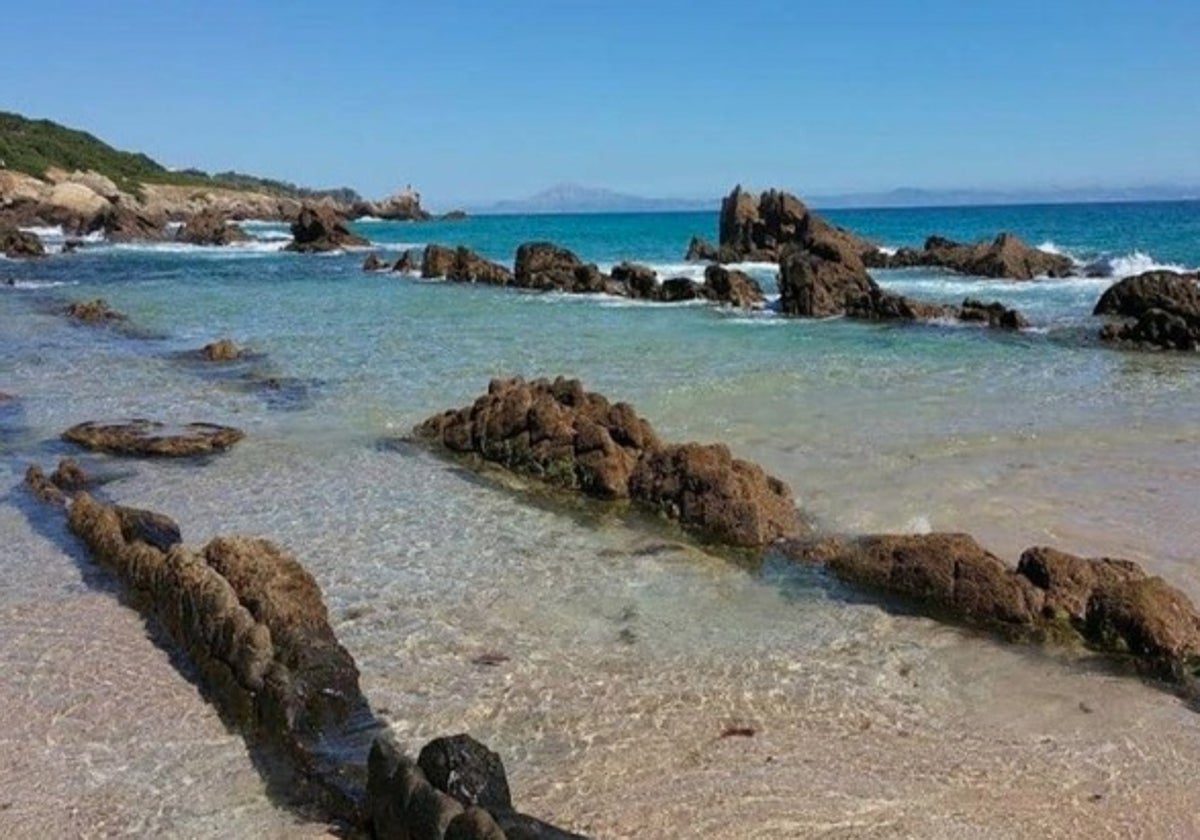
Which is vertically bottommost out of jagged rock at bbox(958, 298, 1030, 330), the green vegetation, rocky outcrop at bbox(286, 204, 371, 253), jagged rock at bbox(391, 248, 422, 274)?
jagged rock at bbox(958, 298, 1030, 330)

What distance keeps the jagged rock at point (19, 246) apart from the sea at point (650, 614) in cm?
5010

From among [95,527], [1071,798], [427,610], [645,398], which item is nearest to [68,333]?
[645,398]

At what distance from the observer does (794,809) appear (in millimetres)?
6902

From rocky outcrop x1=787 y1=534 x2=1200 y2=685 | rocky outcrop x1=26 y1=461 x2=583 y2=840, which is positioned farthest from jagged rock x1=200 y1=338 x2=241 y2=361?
rocky outcrop x1=787 y1=534 x2=1200 y2=685

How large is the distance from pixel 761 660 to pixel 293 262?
65.8m

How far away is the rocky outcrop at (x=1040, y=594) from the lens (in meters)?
9.20

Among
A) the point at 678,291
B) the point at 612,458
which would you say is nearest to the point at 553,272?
the point at 678,291

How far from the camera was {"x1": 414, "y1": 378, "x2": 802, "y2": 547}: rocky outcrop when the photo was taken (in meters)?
12.6

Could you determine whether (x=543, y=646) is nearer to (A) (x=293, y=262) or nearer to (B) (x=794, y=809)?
(B) (x=794, y=809)

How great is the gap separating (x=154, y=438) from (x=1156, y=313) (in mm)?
25734

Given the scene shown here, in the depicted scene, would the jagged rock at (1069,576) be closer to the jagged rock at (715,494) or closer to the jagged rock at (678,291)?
the jagged rock at (715,494)

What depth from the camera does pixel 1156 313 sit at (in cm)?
3052

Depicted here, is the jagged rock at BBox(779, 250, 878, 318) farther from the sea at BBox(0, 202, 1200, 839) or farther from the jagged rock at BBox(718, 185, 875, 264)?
the jagged rock at BBox(718, 185, 875, 264)

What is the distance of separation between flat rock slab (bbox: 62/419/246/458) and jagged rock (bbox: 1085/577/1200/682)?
12343 millimetres
